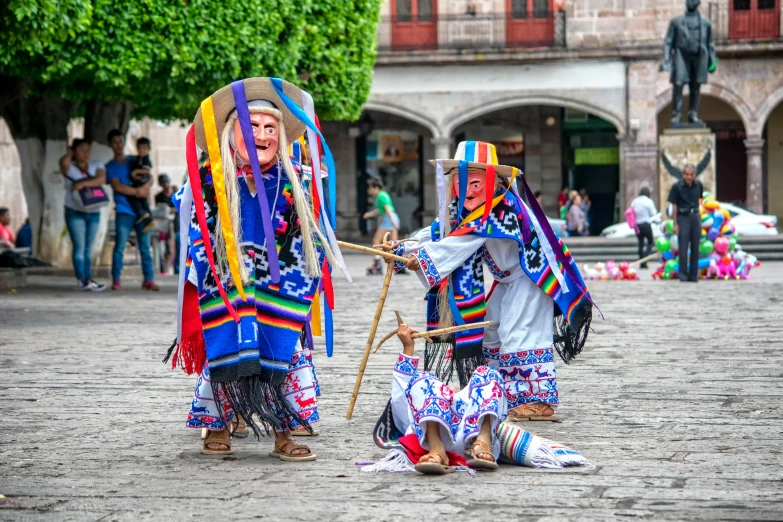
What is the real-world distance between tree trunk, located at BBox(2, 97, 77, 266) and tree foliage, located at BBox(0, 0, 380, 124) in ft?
1.49

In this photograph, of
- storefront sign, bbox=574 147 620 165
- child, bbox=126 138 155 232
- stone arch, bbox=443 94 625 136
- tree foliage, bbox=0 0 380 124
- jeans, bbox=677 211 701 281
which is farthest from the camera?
storefront sign, bbox=574 147 620 165

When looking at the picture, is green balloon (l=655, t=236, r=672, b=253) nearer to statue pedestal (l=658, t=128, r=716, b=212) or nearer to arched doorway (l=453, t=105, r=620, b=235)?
statue pedestal (l=658, t=128, r=716, b=212)

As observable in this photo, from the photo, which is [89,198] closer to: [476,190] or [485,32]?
[476,190]

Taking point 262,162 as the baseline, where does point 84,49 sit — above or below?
above

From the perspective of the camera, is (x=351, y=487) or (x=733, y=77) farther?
(x=733, y=77)

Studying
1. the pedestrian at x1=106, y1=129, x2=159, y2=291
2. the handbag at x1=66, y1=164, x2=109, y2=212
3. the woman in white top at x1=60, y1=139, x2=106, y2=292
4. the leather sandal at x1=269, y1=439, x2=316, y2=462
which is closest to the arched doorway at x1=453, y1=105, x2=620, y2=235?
the woman in white top at x1=60, y1=139, x2=106, y2=292

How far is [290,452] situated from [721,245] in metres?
14.0

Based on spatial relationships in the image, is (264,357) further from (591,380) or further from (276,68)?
(276,68)

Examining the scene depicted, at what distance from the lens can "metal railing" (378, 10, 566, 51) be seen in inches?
1366

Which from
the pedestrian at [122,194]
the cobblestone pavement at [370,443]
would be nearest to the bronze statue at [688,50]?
the pedestrian at [122,194]

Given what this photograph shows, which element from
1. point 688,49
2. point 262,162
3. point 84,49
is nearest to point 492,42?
point 688,49

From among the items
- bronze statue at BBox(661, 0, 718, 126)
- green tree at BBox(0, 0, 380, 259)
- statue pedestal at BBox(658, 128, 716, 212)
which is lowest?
statue pedestal at BBox(658, 128, 716, 212)

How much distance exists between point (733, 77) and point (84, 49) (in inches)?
870

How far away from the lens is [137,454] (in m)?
6.35
